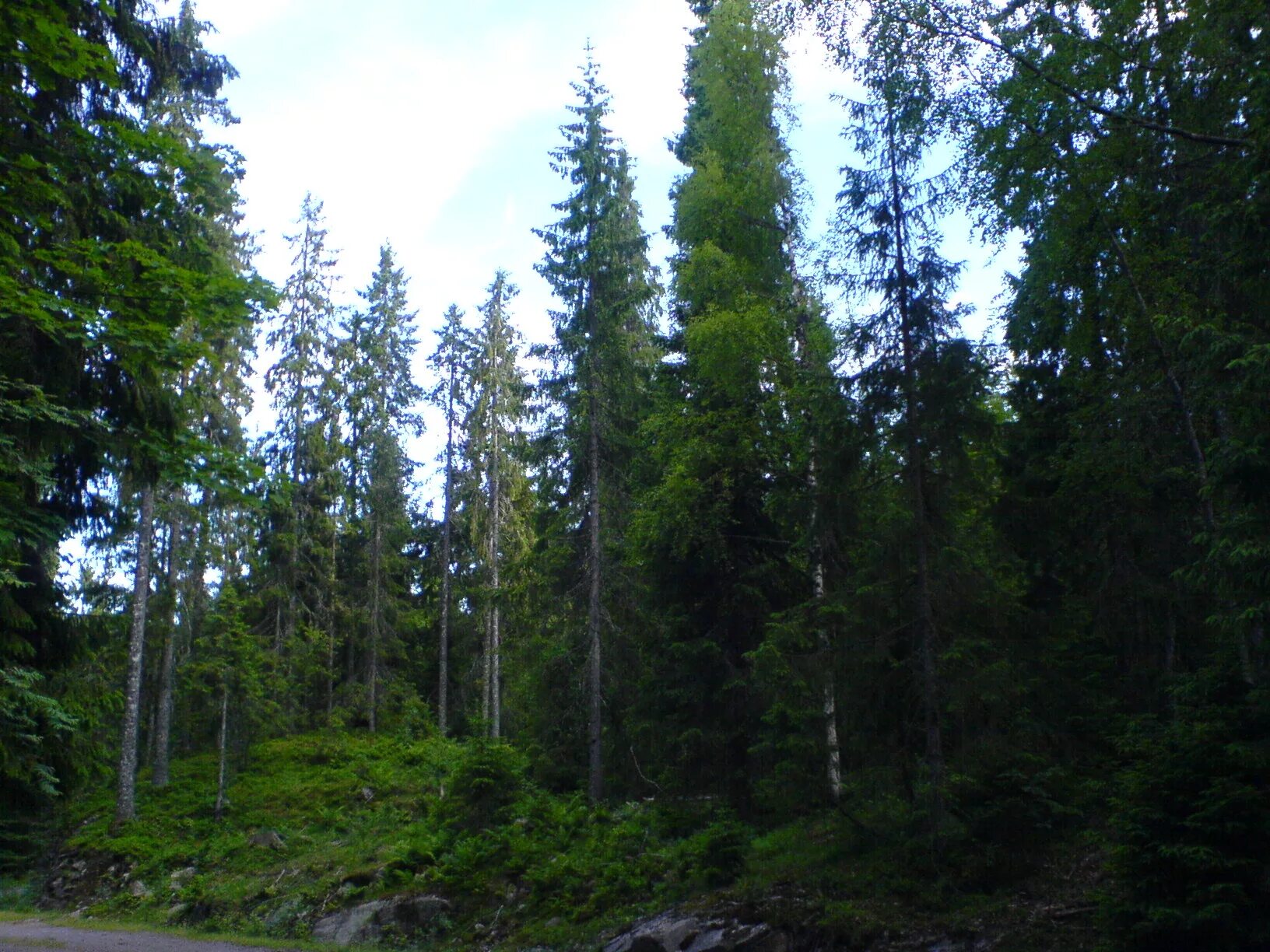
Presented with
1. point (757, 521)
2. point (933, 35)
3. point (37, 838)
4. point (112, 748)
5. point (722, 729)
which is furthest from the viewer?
point (112, 748)

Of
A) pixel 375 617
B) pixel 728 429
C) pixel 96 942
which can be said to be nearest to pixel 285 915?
pixel 96 942

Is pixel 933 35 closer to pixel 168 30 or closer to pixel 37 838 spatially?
pixel 168 30

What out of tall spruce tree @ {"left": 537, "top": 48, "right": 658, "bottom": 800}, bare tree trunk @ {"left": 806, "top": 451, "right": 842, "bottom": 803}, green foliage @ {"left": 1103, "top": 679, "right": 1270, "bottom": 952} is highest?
tall spruce tree @ {"left": 537, "top": 48, "right": 658, "bottom": 800}

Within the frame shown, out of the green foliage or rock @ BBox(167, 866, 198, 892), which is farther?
rock @ BBox(167, 866, 198, 892)

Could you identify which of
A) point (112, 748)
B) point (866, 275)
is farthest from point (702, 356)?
point (112, 748)

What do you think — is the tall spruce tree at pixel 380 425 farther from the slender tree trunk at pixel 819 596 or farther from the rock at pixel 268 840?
the slender tree trunk at pixel 819 596

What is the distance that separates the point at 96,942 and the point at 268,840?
8278 mm

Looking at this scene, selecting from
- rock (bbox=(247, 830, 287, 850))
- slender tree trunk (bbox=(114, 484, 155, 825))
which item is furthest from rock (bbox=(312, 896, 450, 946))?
slender tree trunk (bbox=(114, 484, 155, 825))

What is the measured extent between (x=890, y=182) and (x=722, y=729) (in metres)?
8.87

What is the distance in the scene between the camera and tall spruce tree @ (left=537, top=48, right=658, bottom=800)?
792 inches

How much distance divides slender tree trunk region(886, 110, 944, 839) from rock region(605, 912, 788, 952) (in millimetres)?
2339

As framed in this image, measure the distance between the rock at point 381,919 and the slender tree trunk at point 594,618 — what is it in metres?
4.13

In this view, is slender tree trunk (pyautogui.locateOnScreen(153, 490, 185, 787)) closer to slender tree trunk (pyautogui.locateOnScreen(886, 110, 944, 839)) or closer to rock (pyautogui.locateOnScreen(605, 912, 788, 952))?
rock (pyautogui.locateOnScreen(605, 912, 788, 952))

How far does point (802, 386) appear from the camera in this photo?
1358 centimetres
